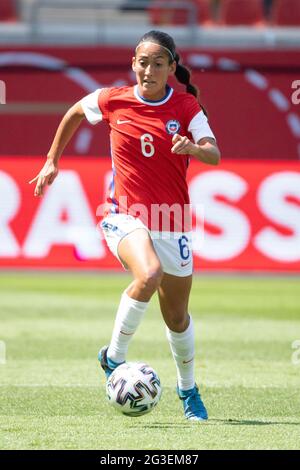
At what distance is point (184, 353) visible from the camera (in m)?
7.61

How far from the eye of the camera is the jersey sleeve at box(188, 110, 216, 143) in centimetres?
729

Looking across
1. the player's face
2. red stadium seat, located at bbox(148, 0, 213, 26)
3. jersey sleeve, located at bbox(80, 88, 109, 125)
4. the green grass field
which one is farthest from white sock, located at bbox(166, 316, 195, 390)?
red stadium seat, located at bbox(148, 0, 213, 26)

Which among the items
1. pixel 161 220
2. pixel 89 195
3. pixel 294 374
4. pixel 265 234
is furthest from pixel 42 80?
pixel 161 220

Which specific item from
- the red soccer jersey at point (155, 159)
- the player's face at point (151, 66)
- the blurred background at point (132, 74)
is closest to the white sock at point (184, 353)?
the red soccer jersey at point (155, 159)

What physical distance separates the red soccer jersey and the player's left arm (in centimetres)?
8

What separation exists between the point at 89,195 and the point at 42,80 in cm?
608

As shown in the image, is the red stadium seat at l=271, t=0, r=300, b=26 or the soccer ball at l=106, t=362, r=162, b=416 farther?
the red stadium seat at l=271, t=0, r=300, b=26

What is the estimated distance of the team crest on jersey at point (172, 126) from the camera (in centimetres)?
735

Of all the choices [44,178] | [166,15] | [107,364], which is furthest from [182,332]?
[166,15]

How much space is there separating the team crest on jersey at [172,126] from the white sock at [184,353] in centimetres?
133

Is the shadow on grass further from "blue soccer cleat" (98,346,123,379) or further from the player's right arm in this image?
the player's right arm

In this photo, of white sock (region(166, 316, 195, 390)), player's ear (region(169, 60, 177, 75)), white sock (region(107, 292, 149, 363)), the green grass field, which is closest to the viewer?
the green grass field

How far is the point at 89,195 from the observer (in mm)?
17984

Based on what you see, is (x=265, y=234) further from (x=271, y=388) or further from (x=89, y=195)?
(x=271, y=388)
